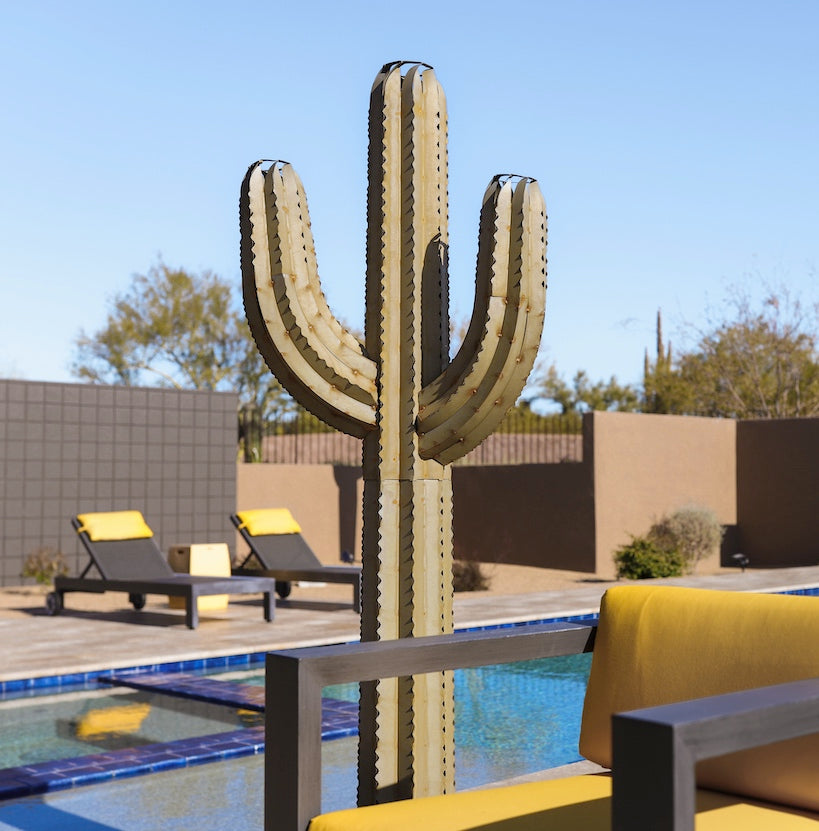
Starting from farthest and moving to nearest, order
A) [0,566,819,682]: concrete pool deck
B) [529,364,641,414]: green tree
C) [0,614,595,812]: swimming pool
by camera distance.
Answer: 1. [529,364,641,414]: green tree
2. [0,566,819,682]: concrete pool deck
3. [0,614,595,812]: swimming pool

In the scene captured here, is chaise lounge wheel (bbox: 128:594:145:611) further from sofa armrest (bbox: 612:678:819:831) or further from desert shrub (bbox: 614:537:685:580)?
sofa armrest (bbox: 612:678:819:831)

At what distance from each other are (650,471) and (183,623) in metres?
8.43

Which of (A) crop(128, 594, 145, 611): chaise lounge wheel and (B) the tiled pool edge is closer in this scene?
(B) the tiled pool edge

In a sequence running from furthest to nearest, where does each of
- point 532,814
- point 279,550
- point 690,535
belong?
point 690,535
point 279,550
point 532,814

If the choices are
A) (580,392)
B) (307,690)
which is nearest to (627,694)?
(307,690)

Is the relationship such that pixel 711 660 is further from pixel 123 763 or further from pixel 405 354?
pixel 123 763

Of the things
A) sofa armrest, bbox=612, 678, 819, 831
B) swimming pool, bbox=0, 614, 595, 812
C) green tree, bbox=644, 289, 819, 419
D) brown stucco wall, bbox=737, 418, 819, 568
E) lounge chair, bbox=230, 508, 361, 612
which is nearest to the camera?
sofa armrest, bbox=612, 678, 819, 831

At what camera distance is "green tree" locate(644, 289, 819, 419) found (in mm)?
25672

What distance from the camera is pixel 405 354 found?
11.8 feet

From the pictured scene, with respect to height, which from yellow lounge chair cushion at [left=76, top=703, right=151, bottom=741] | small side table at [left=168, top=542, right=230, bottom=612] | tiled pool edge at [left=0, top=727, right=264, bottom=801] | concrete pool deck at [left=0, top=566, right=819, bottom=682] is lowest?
yellow lounge chair cushion at [left=76, top=703, right=151, bottom=741]

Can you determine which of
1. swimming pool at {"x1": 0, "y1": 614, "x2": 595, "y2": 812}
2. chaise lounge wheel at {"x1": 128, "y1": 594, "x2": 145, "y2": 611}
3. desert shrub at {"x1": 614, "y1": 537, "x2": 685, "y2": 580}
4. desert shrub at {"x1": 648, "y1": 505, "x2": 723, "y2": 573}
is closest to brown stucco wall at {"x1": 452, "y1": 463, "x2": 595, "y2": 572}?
desert shrub at {"x1": 648, "y1": 505, "x2": 723, "y2": 573}

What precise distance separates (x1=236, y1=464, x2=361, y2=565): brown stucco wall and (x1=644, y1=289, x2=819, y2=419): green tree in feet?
36.4

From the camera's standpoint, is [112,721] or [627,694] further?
[112,721]

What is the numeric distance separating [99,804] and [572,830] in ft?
9.02
